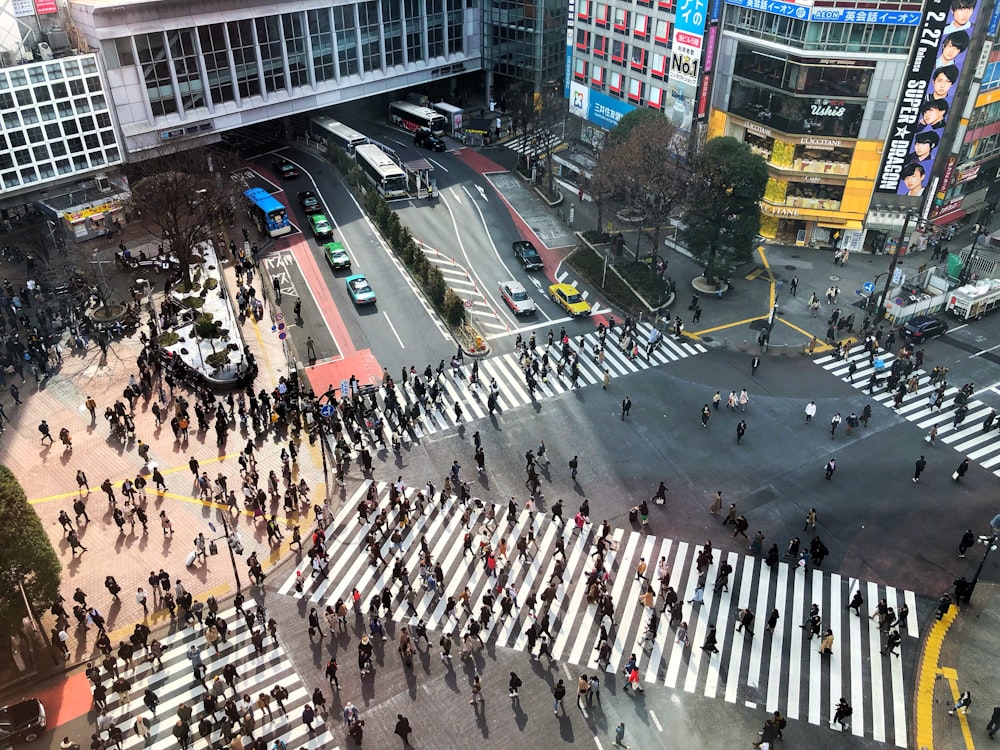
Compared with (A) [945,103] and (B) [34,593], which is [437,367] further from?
(A) [945,103]

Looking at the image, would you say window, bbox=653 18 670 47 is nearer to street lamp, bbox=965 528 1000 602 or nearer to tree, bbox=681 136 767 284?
tree, bbox=681 136 767 284

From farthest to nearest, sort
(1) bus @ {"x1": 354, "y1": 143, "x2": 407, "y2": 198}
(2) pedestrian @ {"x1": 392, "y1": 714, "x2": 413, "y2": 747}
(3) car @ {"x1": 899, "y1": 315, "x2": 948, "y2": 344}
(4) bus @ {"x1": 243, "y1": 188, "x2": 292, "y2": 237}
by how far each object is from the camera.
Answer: (1) bus @ {"x1": 354, "y1": 143, "x2": 407, "y2": 198}
(4) bus @ {"x1": 243, "y1": 188, "x2": 292, "y2": 237}
(3) car @ {"x1": 899, "y1": 315, "x2": 948, "y2": 344}
(2) pedestrian @ {"x1": 392, "y1": 714, "x2": 413, "y2": 747}

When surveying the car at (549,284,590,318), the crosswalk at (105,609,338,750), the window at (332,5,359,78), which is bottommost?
the crosswalk at (105,609,338,750)

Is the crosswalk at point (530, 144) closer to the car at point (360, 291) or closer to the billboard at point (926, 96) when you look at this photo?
the car at point (360, 291)

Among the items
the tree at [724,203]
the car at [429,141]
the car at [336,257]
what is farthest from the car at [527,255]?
the car at [429,141]

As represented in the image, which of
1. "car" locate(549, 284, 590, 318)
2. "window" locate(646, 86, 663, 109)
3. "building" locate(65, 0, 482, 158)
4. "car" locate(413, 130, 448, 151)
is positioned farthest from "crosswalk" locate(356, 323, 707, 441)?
"building" locate(65, 0, 482, 158)

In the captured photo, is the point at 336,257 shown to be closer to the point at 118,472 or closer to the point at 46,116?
the point at 46,116

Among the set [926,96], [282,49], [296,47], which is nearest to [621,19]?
[926,96]

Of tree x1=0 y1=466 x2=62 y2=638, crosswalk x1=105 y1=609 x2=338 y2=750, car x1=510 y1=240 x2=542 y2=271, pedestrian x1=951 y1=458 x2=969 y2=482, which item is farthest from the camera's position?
car x1=510 y1=240 x2=542 y2=271
